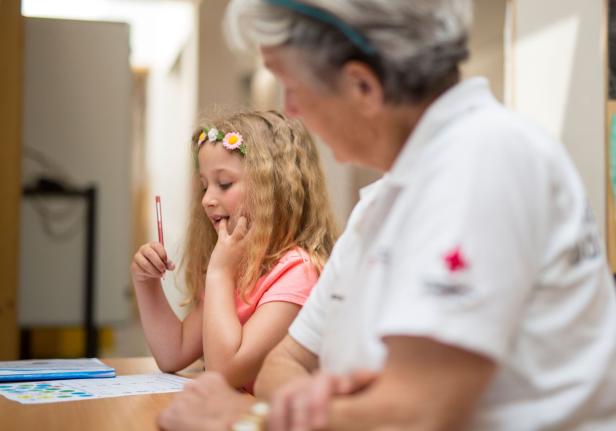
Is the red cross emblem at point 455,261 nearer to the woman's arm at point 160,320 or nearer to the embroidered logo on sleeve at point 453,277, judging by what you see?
the embroidered logo on sleeve at point 453,277

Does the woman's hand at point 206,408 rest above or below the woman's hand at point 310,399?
below

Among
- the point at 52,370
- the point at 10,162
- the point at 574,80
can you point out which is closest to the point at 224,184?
the point at 52,370

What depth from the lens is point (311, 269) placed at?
4.88ft

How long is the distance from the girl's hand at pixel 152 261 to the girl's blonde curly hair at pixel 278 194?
155 millimetres

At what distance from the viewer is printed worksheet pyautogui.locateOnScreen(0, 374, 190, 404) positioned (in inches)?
46.9

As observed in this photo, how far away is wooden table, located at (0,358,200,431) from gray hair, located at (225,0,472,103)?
50 centimetres

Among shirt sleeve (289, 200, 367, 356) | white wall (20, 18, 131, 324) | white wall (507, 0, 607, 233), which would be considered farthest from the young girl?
white wall (20, 18, 131, 324)

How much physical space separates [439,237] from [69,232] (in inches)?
135

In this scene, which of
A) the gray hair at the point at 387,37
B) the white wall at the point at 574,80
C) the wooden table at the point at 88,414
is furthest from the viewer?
the white wall at the point at 574,80

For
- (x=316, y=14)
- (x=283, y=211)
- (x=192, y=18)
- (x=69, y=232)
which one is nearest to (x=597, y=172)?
(x=283, y=211)

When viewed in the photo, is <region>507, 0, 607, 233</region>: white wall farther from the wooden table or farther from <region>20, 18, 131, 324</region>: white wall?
the wooden table

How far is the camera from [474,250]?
2.08 feet

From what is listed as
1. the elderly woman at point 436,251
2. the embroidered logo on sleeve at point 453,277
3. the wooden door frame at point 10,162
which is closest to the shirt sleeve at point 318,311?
the elderly woman at point 436,251

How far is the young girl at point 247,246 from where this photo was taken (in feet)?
4.60
